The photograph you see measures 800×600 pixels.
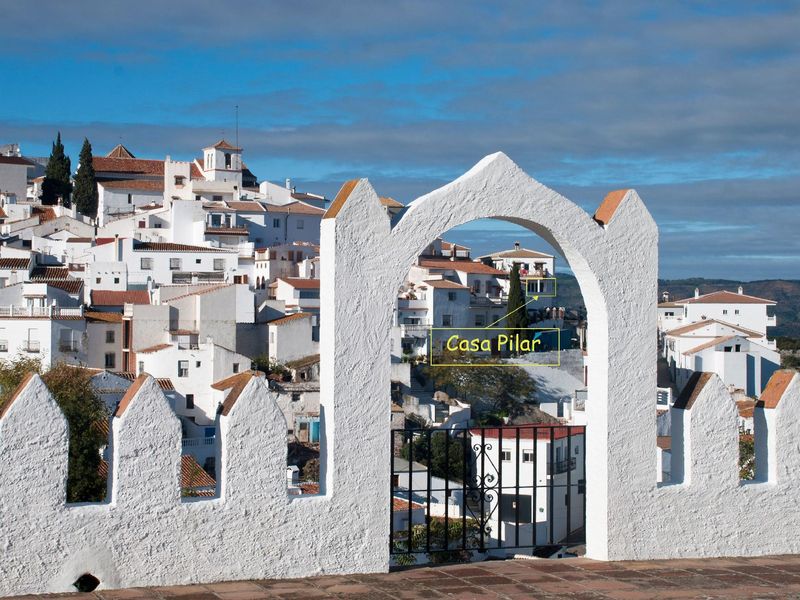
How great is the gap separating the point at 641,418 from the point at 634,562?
892 millimetres

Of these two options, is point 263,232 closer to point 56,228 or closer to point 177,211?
point 177,211

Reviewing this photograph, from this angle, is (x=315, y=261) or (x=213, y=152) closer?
(x=315, y=261)

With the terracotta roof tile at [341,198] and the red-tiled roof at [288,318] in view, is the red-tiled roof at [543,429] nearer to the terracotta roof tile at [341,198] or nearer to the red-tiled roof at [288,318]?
the terracotta roof tile at [341,198]

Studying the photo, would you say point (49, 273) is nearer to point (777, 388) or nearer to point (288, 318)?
point (288, 318)

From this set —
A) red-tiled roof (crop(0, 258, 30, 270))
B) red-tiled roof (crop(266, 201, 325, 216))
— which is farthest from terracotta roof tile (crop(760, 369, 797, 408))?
red-tiled roof (crop(266, 201, 325, 216))

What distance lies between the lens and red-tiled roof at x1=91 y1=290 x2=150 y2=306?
53719 millimetres

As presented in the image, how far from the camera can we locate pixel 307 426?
41844mm

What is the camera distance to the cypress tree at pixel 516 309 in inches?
2191

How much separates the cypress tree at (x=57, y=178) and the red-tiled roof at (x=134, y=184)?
3.56m

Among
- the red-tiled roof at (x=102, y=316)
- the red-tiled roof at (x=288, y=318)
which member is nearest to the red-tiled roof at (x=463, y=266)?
the red-tiled roof at (x=288, y=318)

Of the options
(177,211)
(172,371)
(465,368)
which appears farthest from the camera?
(177,211)

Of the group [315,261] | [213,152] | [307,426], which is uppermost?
[213,152]

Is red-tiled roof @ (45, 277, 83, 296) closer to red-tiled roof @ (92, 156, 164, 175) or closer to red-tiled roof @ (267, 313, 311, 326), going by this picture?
red-tiled roof @ (267, 313, 311, 326)

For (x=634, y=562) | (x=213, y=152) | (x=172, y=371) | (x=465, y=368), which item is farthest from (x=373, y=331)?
(x=213, y=152)
